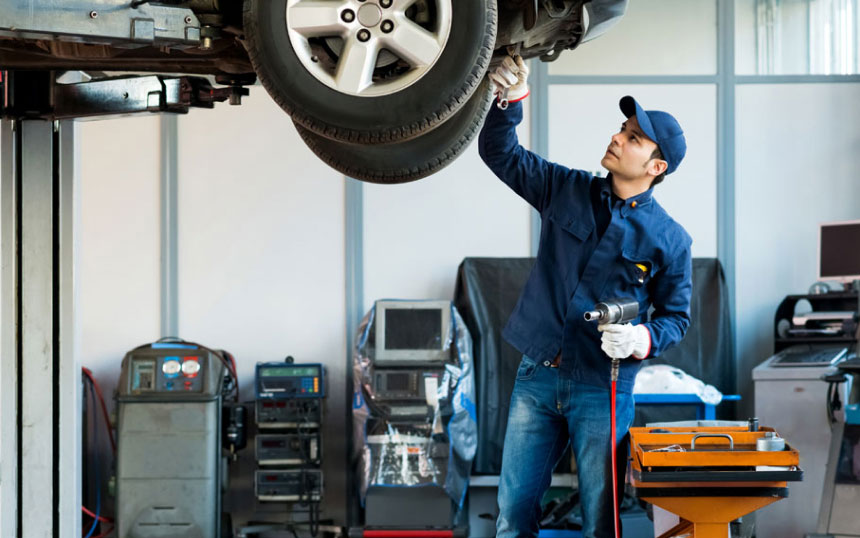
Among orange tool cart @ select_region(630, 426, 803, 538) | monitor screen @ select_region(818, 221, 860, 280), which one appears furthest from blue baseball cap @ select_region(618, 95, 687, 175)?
monitor screen @ select_region(818, 221, 860, 280)

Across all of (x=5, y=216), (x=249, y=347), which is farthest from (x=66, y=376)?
(x=249, y=347)

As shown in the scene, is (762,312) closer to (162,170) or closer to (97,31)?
(162,170)

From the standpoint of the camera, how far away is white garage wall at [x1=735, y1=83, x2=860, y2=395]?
20.5 feet

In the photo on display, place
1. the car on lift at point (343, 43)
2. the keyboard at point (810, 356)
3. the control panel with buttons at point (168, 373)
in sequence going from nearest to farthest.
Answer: the car on lift at point (343, 43), the keyboard at point (810, 356), the control panel with buttons at point (168, 373)

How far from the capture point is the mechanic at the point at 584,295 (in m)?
3.15

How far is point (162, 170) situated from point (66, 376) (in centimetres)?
301

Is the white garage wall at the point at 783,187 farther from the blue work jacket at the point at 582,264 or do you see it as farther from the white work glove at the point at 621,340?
the white work glove at the point at 621,340

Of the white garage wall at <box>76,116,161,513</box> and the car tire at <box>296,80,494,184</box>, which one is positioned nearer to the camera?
the car tire at <box>296,80,494,184</box>

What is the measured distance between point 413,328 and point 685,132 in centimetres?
191

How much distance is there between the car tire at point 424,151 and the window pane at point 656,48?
3.24 m

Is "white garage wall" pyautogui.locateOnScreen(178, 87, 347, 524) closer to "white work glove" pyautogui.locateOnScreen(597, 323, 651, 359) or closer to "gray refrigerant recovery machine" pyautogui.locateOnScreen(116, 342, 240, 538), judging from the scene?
"gray refrigerant recovery machine" pyautogui.locateOnScreen(116, 342, 240, 538)

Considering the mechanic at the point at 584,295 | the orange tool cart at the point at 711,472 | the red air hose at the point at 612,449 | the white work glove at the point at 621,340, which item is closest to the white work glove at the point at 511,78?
the mechanic at the point at 584,295

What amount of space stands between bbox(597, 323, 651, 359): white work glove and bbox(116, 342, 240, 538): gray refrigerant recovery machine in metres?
2.98

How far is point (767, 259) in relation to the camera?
20.6 feet
